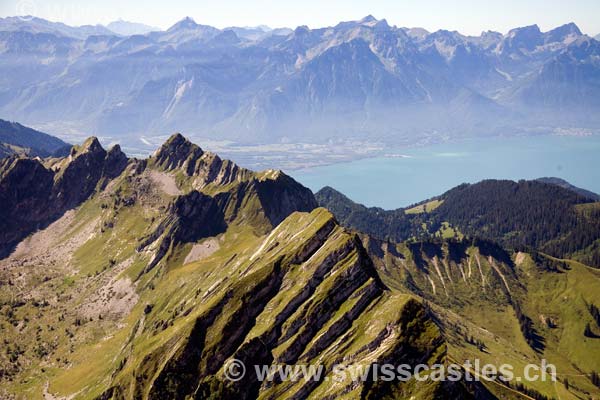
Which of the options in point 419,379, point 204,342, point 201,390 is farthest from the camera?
point 204,342

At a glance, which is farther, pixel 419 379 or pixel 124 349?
pixel 124 349

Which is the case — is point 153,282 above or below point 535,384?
above

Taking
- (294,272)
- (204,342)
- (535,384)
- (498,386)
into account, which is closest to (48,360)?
(204,342)

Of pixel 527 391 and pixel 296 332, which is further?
pixel 527 391

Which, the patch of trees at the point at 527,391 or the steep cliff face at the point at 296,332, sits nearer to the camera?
the steep cliff face at the point at 296,332

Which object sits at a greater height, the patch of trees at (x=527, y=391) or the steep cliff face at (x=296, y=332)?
the steep cliff face at (x=296, y=332)

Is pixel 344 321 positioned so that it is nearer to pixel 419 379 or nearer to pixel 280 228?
pixel 419 379

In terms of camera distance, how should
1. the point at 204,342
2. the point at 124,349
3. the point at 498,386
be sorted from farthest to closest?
1. the point at 498,386
2. the point at 124,349
3. the point at 204,342

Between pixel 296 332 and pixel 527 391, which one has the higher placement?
pixel 296 332

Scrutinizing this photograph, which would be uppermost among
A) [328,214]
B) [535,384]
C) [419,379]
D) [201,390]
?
[328,214]

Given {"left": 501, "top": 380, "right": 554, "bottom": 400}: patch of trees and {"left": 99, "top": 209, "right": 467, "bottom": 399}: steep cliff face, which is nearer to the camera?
{"left": 99, "top": 209, "right": 467, "bottom": 399}: steep cliff face

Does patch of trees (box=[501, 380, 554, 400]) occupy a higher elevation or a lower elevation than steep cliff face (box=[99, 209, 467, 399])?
lower
